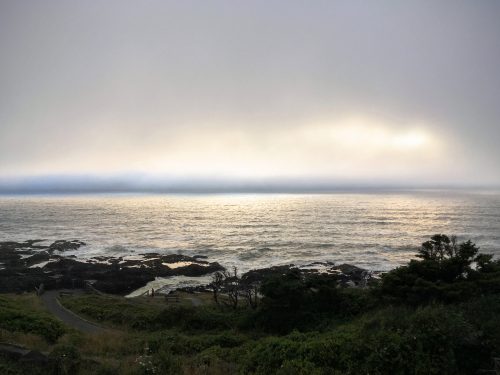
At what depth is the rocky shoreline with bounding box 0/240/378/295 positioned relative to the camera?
130ft

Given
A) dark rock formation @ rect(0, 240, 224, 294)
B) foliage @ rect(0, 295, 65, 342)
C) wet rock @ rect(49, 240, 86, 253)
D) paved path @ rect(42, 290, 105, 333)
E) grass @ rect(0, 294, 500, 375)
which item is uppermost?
grass @ rect(0, 294, 500, 375)

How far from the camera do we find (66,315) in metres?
25.0

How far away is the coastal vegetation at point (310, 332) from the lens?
9.55 m

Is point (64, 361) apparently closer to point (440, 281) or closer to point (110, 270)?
point (440, 281)

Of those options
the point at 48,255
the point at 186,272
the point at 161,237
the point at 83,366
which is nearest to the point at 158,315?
the point at 83,366

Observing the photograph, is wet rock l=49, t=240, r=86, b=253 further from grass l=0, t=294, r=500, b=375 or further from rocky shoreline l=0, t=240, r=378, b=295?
grass l=0, t=294, r=500, b=375

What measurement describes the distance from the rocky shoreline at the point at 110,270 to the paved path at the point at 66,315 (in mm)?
6025

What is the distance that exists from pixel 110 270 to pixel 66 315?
74.0ft

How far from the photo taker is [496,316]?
11242 millimetres

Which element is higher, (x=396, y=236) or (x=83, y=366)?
(x=83, y=366)

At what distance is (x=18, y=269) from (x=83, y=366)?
154 ft

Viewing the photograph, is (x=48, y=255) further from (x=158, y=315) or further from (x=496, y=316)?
(x=496, y=316)

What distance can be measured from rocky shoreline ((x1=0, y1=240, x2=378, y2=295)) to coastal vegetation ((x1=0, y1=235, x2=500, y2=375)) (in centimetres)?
1311

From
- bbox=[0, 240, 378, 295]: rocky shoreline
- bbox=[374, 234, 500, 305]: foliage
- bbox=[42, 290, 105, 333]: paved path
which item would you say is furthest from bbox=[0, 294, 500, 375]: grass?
bbox=[0, 240, 378, 295]: rocky shoreline
